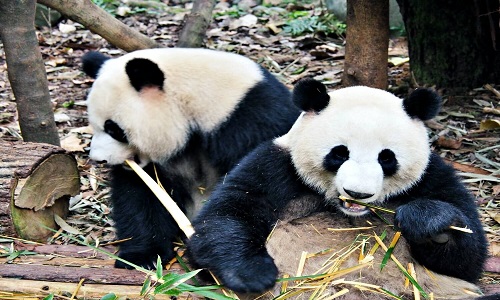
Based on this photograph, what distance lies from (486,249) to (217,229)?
4.26 feet

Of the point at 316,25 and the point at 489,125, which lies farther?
the point at 316,25

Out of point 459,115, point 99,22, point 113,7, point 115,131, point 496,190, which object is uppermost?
point 99,22

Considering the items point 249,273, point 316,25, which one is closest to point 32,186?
point 249,273

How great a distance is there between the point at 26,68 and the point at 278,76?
317cm

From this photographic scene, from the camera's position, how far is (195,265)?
341 centimetres

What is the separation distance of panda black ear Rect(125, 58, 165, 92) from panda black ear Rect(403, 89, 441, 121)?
164 cm

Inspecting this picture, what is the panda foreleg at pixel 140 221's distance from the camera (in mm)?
4203

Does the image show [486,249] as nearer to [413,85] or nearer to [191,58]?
[191,58]

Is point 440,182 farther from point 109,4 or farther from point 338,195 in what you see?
point 109,4

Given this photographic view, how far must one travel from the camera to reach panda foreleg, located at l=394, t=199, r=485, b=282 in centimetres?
307

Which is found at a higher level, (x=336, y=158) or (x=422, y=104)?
(x=422, y=104)

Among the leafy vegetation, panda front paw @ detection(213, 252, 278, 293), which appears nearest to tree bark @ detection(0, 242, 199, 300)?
panda front paw @ detection(213, 252, 278, 293)

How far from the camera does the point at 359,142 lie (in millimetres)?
3129

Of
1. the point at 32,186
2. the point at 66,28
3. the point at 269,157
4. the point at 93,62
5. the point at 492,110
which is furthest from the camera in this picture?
the point at 66,28
